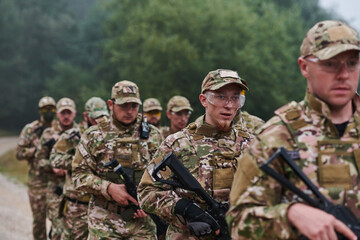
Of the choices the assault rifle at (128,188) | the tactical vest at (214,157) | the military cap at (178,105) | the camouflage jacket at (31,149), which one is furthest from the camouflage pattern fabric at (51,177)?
the tactical vest at (214,157)

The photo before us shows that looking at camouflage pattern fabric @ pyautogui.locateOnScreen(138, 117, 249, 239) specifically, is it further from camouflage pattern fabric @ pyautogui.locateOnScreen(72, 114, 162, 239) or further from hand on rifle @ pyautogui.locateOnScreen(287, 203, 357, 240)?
hand on rifle @ pyautogui.locateOnScreen(287, 203, 357, 240)

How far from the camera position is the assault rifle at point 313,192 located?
7.75 feet

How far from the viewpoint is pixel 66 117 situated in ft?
31.8

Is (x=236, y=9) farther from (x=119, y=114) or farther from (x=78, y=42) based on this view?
(x=119, y=114)

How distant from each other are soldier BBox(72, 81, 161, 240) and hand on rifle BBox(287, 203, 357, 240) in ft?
11.0

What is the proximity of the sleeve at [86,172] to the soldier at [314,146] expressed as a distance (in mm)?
3217

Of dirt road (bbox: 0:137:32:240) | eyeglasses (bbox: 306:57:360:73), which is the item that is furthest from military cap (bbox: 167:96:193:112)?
eyeglasses (bbox: 306:57:360:73)

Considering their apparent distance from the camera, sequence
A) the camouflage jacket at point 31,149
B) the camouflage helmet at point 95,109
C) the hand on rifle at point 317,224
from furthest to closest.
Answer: the camouflage jacket at point 31,149
the camouflage helmet at point 95,109
the hand on rifle at point 317,224

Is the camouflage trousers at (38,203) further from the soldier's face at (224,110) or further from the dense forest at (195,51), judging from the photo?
the dense forest at (195,51)

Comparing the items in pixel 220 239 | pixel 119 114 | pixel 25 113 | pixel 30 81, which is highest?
pixel 119 114

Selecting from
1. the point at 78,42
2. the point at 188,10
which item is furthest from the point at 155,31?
the point at 78,42

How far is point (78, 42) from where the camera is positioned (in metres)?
48.4

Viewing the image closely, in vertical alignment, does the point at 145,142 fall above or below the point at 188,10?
below

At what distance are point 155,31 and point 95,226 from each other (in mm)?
25625
